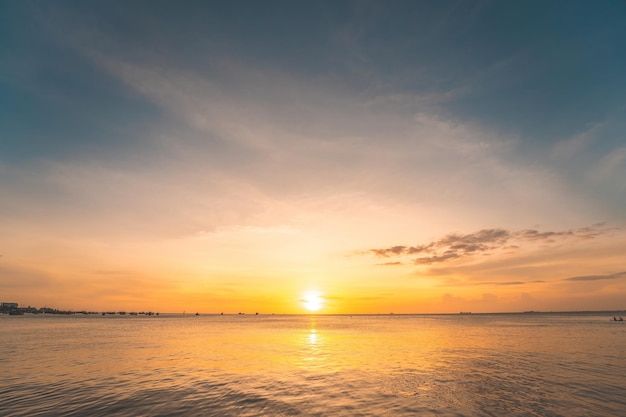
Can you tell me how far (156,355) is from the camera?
141 feet

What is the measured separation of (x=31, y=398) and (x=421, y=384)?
28613 mm

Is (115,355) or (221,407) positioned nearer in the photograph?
(221,407)

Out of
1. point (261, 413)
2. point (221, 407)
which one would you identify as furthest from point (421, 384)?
point (221, 407)

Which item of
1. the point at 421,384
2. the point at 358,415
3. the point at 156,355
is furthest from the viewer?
the point at 156,355

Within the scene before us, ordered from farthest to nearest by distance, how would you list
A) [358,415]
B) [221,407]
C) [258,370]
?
[258,370] < [221,407] < [358,415]

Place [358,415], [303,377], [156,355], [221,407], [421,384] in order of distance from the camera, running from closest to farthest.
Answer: [358,415] < [221,407] < [421,384] < [303,377] < [156,355]

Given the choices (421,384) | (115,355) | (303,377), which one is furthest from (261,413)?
(115,355)

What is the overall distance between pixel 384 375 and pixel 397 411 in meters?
10.9

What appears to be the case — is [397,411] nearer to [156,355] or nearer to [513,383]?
[513,383]

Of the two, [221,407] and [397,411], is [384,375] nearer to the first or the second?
[397,411]

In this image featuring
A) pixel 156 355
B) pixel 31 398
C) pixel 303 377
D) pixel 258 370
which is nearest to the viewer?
pixel 31 398

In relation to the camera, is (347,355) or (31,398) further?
(347,355)

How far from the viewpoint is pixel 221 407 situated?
2078 centimetres

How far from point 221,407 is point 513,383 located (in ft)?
76.7
